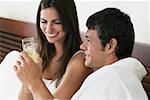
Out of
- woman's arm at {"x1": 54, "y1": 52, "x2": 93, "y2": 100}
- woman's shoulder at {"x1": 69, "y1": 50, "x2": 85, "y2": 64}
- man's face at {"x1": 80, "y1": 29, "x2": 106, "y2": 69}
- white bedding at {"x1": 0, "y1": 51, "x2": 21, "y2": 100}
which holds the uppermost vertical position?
man's face at {"x1": 80, "y1": 29, "x2": 106, "y2": 69}

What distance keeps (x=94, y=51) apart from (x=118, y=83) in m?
0.22

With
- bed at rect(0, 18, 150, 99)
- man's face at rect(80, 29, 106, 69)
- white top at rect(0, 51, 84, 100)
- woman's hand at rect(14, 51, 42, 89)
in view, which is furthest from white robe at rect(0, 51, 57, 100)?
man's face at rect(80, 29, 106, 69)

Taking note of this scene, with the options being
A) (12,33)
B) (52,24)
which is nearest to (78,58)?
(52,24)

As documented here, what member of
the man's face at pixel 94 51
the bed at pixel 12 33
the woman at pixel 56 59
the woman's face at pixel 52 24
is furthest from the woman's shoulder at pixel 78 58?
the bed at pixel 12 33

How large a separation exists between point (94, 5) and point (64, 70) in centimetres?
48

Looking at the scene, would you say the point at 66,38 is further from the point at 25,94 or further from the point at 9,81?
the point at 9,81

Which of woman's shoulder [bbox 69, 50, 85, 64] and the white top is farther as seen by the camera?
the white top

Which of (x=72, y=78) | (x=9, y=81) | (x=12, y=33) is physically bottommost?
(x=9, y=81)

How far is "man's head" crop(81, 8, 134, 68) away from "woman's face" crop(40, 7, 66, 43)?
0.31 m

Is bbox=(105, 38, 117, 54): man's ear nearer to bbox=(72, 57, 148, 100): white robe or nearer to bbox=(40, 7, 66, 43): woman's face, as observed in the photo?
bbox=(72, 57, 148, 100): white robe

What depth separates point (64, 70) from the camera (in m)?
1.63

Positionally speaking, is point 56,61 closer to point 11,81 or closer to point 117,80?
point 11,81

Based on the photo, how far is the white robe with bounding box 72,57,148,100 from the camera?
105cm

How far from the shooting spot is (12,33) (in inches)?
103
